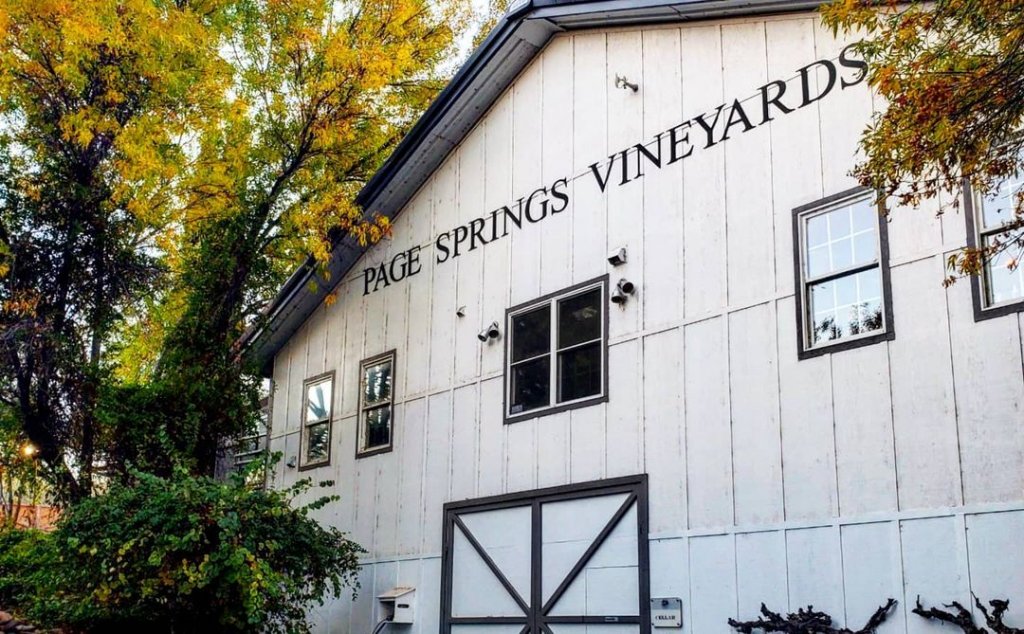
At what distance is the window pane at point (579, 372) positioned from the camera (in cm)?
1097

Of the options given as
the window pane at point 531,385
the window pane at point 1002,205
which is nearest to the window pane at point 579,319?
the window pane at point 531,385

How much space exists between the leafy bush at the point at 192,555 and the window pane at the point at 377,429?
169cm

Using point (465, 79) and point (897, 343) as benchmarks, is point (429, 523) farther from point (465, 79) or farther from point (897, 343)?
point (897, 343)

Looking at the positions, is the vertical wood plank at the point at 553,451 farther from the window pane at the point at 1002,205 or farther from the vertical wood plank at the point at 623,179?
the window pane at the point at 1002,205

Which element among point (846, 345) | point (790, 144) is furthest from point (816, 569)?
point (790, 144)

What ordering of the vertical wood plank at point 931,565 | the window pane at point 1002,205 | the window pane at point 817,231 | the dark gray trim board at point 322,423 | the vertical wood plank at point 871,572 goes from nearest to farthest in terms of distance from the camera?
the vertical wood plank at point 931,565 → the vertical wood plank at point 871,572 → the window pane at point 1002,205 → the window pane at point 817,231 → the dark gray trim board at point 322,423

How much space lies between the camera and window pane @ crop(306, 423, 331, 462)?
Answer: 1514 cm

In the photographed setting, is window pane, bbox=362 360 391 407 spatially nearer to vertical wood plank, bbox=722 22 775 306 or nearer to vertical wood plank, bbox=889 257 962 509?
vertical wood plank, bbox=722 22 775 306

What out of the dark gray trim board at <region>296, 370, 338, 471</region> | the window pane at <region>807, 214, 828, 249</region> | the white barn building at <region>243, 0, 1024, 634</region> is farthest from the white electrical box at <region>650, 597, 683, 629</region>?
the dark gray trim board at <region>296, 370, 338, 471</region>

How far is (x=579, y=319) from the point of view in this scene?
11328mm

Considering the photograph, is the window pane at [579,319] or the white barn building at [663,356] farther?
the window pane at [579,319]

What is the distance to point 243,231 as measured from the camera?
629 inches

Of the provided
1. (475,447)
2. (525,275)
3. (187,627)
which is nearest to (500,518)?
(475,447)

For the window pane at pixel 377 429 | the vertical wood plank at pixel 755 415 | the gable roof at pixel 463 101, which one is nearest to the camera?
the vertical wood plank at pixel 755 415
